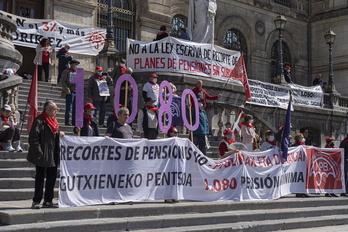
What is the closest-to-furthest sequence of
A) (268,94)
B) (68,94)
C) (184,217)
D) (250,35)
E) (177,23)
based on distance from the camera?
(184,217) < (68,94) < (268,94) < (177,23) < (250,35)

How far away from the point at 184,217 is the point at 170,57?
832 cm

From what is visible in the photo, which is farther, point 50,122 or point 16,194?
point 16,194

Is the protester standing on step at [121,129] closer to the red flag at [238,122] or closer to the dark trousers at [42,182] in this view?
the dark trousers at [42,182]

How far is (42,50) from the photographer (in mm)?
16750

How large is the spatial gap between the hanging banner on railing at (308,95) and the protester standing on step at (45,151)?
1649 cm

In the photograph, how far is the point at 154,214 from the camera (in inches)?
362

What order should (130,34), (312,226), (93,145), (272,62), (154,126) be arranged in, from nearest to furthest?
(93,145)
(312,226)
(154,126)
(130,34)
(272,62)

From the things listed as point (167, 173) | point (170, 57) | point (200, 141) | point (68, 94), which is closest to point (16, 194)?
point (167, 173)

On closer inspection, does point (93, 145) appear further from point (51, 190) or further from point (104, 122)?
point (104, 122)

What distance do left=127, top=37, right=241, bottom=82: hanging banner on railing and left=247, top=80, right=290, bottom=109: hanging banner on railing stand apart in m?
4.00

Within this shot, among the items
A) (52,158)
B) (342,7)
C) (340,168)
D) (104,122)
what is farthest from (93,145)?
(342,7)

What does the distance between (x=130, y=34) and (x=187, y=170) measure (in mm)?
15855

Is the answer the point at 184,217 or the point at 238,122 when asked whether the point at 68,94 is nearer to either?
the point at 238,122

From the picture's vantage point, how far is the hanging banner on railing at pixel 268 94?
2122 cm
